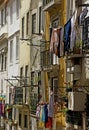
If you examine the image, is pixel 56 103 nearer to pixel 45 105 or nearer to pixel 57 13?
pixel 45 105

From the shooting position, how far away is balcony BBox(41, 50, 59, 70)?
93.4ft

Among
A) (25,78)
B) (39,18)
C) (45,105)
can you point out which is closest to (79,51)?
(45,105)

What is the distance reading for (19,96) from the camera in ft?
124

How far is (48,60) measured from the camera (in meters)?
29.3

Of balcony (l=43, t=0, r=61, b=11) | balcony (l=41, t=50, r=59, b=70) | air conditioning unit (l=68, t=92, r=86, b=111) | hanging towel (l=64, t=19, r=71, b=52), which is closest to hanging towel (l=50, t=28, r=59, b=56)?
hanging towel (l=64, t=19, r=71, b=52)

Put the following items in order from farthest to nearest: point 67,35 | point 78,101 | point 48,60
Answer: point 48,60 < point 67,35 < point 78,101

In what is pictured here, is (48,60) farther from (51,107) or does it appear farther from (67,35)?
(67,35)

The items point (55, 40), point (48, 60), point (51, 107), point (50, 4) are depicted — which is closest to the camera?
point (55, 40)

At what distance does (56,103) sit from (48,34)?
18.3 ft

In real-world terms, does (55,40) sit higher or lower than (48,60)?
higher

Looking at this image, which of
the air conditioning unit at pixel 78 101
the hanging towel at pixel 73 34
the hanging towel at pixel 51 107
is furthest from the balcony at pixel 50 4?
the air conditioning unit at pixel 78 101

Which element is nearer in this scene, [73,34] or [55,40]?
[73,34]

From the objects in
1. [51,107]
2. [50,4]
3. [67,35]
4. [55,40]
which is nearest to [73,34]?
[67,35]

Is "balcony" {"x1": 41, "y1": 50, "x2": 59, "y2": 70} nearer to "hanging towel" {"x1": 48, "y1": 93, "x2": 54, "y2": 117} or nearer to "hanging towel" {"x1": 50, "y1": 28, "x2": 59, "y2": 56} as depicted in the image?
"hanging towel" {"x1": 48, "y1": 93, "x2": 54, "y2": 117}
